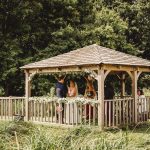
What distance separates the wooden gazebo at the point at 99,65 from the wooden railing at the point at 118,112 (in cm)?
21

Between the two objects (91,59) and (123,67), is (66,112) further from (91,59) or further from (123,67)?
(123,67)

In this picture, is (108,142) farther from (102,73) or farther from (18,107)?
(18,107)

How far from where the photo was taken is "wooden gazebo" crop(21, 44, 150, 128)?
1577cm

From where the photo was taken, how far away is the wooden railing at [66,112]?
16.3 meters

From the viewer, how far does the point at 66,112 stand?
16859 millimetres

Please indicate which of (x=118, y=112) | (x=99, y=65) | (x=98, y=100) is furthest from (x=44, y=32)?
(x=98, y=100)

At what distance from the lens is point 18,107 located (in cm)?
1980

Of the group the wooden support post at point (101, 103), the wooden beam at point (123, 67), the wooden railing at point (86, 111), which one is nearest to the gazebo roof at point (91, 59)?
the wooden beam at point (123, 67)

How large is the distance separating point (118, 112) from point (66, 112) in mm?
2033

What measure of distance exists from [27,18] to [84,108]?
546 inches

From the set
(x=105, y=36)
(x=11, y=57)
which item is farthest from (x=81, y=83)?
(x=11, y=57)

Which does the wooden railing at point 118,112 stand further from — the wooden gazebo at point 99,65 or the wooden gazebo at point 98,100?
the wooden gazebo at point 99,65

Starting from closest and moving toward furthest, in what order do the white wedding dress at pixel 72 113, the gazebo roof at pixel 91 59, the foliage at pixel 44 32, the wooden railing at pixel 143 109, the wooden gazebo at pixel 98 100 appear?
the wooden gazebo at pixel 98 100 < the gazebo roof at pixel 91 59 < the white wedding dress at pixel 72 113 < the wooden railing at pixel 143 109 < the foliage at pixel 44 32

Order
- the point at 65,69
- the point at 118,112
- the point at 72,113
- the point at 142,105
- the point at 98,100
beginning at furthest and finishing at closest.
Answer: the point at 142,105, the point at 65,69, the point at 118,112, the point at 72,113, the point at 98,100
